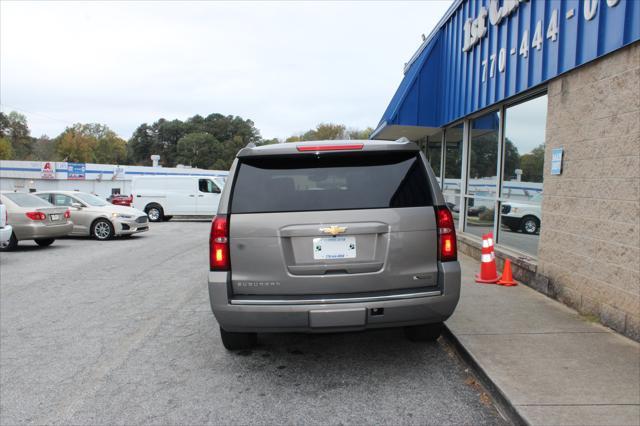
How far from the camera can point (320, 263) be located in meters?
3.60

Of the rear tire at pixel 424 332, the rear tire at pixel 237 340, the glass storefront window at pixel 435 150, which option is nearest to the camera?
the rear tire at pixel 237 340

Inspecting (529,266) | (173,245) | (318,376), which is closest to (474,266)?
(529,266)

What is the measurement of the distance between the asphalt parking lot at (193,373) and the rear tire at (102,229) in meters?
7.62

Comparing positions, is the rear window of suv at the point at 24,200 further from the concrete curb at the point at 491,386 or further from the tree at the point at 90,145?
the tree at the point at 90,145

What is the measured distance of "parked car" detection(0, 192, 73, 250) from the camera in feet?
38.2

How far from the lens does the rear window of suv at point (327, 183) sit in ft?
12.1

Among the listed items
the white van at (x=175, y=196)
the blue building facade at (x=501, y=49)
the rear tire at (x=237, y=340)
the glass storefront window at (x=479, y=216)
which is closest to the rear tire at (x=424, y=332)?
the rear tire at (x=237, y=340)

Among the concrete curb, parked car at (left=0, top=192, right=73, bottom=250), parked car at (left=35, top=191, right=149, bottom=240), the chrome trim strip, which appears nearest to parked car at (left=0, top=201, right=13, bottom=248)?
parked car at (left=0, top=192, right=73, bottom=250)

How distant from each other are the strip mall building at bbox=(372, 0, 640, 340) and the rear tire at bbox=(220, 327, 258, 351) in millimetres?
3588

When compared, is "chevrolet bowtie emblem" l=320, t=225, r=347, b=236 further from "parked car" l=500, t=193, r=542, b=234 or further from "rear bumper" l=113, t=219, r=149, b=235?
"rear bumper" l=113, t=219, r=149, b=235

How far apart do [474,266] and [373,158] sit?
544 centimetres

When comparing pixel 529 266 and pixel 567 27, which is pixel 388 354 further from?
pixel 567 27

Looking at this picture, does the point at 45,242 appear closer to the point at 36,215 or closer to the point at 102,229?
the point at 36,215

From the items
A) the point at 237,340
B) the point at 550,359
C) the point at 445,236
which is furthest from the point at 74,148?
the point at 550,359
